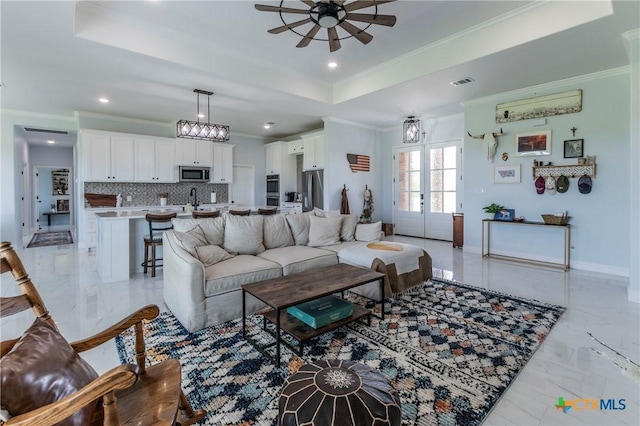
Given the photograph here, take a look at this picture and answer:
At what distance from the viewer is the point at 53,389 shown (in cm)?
99

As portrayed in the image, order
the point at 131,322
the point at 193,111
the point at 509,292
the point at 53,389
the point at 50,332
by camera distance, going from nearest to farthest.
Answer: the point at 53,389 < the point at 50,332 < the point at 131,322 < the point at 509,292 < the point at 193,111

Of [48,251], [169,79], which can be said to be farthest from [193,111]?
[48,251]

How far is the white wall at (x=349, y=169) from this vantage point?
678cm

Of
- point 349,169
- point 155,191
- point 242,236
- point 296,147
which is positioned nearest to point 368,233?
point 242,236

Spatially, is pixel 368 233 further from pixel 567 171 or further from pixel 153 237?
pixel 567 171

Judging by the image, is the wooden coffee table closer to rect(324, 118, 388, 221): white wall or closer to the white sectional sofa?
the white sectional sofa

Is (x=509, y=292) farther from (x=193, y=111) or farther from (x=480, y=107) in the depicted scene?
(x=193, y=111)

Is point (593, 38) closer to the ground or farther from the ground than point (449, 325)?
farther from the ground

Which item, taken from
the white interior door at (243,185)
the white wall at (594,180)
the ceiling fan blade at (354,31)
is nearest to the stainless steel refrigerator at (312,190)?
the white interior door at (243,185)

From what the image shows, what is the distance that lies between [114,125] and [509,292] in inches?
309

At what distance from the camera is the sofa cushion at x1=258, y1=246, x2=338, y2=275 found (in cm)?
335

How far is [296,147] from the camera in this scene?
8.00 m

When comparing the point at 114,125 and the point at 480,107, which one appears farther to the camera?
the point at 114,125

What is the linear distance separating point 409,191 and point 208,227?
557 cm
